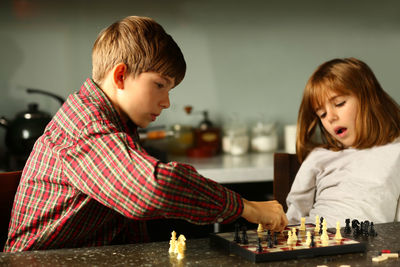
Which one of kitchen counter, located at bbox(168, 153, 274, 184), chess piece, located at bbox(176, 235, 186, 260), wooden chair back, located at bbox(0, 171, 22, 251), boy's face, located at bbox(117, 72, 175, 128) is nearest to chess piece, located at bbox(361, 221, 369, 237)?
chess piece, located at bbox(176, 235, 186, 260)

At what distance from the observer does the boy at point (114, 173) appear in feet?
3.39

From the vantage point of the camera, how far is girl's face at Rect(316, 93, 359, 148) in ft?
6.10

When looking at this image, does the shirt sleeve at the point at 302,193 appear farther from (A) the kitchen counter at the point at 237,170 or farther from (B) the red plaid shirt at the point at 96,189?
(A) the kitchen counter at the point at 237,170

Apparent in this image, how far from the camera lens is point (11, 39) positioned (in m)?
2.88

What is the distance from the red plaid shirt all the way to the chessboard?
0.18 feet

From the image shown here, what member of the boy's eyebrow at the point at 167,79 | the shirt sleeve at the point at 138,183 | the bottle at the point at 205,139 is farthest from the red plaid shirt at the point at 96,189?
the bottle at the point at 205,139

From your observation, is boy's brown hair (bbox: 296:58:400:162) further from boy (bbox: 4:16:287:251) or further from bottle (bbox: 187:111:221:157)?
bottle (bbox: 187:111:221:157)

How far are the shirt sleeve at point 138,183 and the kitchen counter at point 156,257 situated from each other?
0.08m

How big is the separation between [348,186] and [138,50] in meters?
0.89

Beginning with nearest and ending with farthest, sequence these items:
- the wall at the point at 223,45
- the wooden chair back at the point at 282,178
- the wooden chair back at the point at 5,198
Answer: the wooden chair back at the point at 5,198
the wooden chair back at the point at 282,178
the wall at the point at 223,45

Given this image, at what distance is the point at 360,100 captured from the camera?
73.8 inches

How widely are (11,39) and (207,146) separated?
3.95 ft

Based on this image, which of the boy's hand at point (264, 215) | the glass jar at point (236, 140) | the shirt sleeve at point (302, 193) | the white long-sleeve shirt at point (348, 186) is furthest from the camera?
the glass jar at point (236, 140)

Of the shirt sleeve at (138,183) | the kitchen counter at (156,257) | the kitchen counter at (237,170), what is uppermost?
the shirt sleeve at (138,183)
